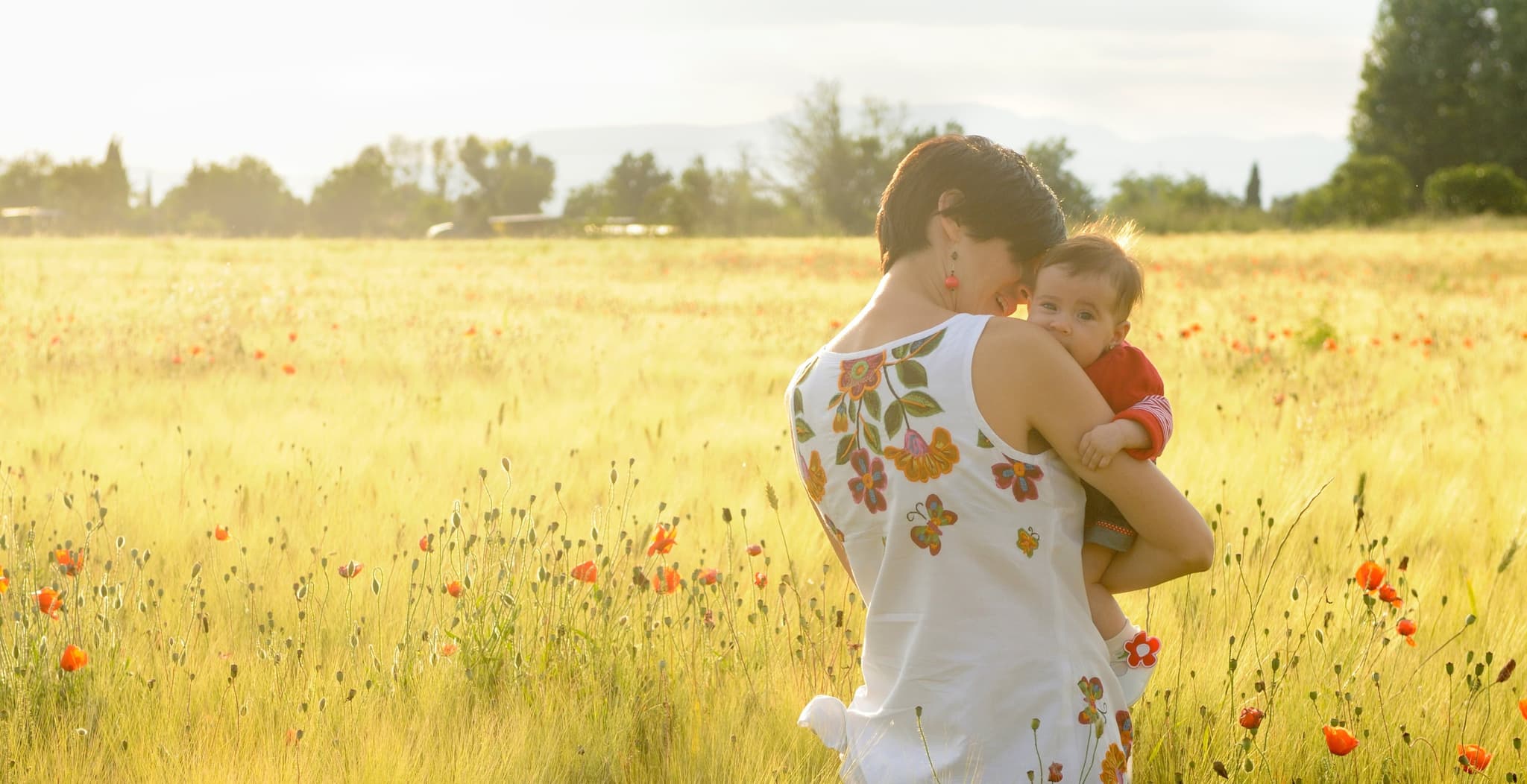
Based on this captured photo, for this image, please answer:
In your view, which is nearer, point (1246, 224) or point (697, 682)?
point (697, 682)

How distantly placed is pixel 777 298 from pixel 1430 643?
11.8m

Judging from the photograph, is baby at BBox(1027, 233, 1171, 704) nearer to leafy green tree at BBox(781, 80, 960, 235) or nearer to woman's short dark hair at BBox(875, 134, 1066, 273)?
woman's short dark hair at BBox(875, 134, 1066, 273)

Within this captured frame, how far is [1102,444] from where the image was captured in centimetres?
201

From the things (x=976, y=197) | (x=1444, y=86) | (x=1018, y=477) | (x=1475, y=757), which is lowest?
(x=1475, y=757)

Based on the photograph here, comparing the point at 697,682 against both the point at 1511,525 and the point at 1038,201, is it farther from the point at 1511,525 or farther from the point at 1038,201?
the point at 1511,525

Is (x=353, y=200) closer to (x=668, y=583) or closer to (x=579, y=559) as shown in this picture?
(x=579, y=559)

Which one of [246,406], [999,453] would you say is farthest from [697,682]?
[246,406]

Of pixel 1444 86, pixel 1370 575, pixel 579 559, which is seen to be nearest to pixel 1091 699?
pixel 1370 575

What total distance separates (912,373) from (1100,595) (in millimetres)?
580

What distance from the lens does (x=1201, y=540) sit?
213 cm

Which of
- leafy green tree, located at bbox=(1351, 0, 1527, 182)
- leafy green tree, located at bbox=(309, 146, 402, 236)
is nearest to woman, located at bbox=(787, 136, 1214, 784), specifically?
leafy green tree, located at bbox=(1351, 0, 1527, 182)

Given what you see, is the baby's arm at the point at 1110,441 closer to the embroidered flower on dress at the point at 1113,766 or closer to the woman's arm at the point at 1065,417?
the woman's arm at the point at 1065,417

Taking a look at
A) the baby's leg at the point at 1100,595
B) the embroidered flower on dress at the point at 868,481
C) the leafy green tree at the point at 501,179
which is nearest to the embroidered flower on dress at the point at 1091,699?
the baby's leg at the point at 1100,595

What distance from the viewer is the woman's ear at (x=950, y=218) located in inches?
86.4
